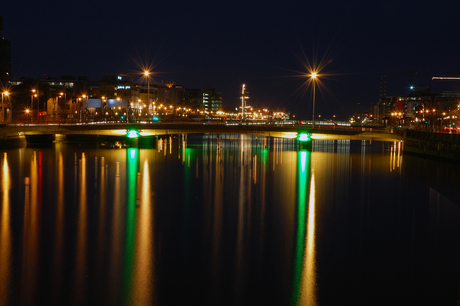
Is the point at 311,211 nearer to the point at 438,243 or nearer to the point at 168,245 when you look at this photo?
the point at 438,243

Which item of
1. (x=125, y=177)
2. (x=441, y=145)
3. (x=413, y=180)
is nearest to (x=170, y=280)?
(x=125, y=177)

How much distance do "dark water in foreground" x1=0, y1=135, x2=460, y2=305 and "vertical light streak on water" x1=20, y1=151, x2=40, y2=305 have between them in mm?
47

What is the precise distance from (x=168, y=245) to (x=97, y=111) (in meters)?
110

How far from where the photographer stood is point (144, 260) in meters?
13.4

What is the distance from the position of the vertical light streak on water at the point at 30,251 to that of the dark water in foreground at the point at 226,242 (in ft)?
0.16

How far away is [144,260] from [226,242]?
3097mm

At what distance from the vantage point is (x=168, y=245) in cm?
1503

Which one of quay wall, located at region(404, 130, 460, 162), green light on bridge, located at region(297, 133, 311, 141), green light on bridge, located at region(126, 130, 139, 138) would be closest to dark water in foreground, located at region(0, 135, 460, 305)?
quay wall, located at region(404, 130, 460, 162)

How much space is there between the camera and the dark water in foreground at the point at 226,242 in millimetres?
11258

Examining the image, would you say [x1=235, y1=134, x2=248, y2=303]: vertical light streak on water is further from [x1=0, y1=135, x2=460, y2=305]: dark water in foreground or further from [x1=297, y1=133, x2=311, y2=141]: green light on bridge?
[x1=297, y1=133, x2=311, y2=141]: green light on bridge

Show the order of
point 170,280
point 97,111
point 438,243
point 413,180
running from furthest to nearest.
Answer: point 97,111 < point 413,180 < point 438,243 < point 170,280

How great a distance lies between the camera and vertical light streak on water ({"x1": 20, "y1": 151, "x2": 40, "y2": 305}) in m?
11.0

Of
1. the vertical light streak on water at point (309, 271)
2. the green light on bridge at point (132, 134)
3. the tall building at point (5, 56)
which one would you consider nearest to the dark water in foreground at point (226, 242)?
the vertical light streak on water at point (309, 271)

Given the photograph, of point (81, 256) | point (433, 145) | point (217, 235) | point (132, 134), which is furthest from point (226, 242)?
point (132, 134)
